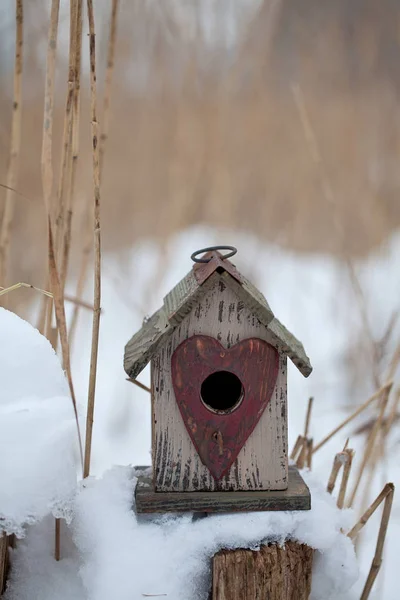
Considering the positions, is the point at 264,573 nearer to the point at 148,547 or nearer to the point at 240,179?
the point at 148,547

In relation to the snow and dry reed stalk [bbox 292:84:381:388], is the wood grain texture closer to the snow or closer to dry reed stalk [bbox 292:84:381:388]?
the snow

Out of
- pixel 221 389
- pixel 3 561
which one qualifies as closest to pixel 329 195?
pixel 221 389

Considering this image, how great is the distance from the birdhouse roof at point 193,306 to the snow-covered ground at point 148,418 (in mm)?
140

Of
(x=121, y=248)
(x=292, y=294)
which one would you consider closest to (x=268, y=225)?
(x=292, y=294)

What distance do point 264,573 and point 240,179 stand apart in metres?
2.61

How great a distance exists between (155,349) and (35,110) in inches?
85.3

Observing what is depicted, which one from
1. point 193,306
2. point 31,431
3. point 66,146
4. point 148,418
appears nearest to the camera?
point 31,431

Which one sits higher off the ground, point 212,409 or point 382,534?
point 212,409

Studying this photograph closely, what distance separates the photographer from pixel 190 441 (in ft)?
3.53

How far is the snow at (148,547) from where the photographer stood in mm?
999

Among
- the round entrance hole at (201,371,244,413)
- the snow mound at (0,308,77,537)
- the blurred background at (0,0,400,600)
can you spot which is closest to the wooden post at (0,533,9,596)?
the snow mound at (0,308,77,537)

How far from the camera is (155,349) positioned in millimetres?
1023

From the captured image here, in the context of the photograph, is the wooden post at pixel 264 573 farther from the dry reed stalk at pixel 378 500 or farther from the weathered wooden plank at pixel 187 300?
the weathered wooden plank at pixel 187 300

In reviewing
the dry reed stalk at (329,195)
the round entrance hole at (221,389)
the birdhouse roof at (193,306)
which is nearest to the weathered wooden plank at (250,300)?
the birdhouse roof at (193,306)
